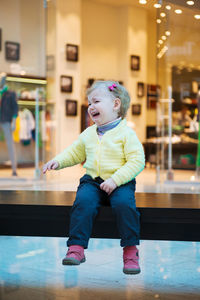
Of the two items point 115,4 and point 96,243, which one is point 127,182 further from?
point 115,4

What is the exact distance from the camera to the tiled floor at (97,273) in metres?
2.39

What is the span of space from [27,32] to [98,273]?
521 cm

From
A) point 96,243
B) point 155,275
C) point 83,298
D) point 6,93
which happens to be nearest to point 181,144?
point 6,93

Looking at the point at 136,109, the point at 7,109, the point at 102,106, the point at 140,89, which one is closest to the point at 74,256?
the point at 102,106

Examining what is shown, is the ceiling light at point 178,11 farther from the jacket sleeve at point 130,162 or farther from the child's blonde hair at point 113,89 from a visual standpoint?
the jacket sleeve at point 130,162

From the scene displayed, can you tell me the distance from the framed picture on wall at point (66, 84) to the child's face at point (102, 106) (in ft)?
27.7

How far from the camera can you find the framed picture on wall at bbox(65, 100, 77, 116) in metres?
10.7

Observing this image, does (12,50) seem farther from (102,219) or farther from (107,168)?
(102,219)

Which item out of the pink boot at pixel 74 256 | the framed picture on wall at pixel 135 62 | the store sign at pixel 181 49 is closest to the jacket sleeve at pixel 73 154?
the pink boot at pixel 74 256

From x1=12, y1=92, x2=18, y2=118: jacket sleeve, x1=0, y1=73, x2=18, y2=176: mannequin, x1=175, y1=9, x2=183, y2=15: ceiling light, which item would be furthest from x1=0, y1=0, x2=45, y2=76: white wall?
x1=175, y1=9, x2=183, y2=15: ceiling light

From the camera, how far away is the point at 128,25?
38.8 feet

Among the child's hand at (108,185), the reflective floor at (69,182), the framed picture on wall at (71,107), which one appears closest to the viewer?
the child's hand at (108,185)

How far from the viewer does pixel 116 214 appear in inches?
78.6

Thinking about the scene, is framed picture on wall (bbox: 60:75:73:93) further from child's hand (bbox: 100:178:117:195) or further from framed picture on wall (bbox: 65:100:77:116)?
child's hand (bbox: 100:178:117:195)
